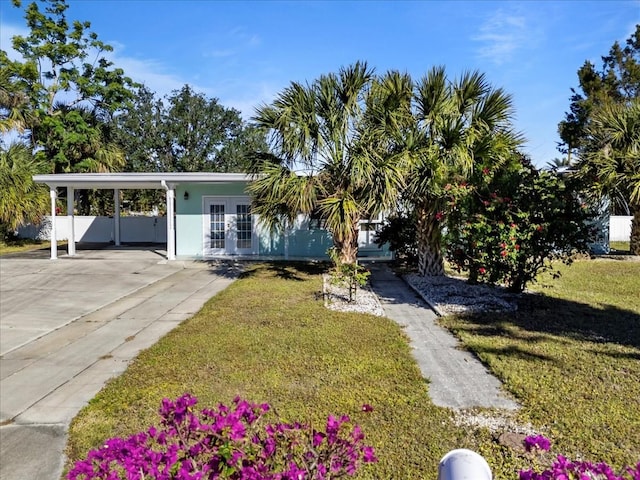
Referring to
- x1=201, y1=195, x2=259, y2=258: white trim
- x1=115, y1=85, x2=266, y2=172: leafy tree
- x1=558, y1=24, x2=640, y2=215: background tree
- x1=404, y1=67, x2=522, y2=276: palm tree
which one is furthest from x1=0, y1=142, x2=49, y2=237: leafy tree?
x1=558, y1=24, x2=640, y2=215: background tree

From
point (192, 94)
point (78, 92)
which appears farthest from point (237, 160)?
point (78, 92)

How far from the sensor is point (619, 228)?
73.3ft

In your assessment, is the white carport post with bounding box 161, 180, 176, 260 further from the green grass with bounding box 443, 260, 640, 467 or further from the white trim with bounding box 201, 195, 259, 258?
the green grass with bounding box 443, 260, 640, 467

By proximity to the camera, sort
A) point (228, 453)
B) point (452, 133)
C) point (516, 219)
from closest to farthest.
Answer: point (228, 453)
point (516, 219)
point (452, 133)

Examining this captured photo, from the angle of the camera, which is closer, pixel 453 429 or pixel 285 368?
pixel 453 429

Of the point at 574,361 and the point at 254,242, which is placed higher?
the point at 254,242

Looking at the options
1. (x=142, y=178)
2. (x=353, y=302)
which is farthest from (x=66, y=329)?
(x=142, y=178)

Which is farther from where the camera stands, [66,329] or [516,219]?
[516,219]

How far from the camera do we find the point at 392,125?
32.7 feet

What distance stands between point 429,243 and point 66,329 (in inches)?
304

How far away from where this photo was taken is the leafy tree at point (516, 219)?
24.1 ft

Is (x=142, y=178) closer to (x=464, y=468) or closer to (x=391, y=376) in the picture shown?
(x=391, y=376)

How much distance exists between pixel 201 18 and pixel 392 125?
618 centimetres

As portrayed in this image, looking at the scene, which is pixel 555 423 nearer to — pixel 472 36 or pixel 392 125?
pixel 392 125
